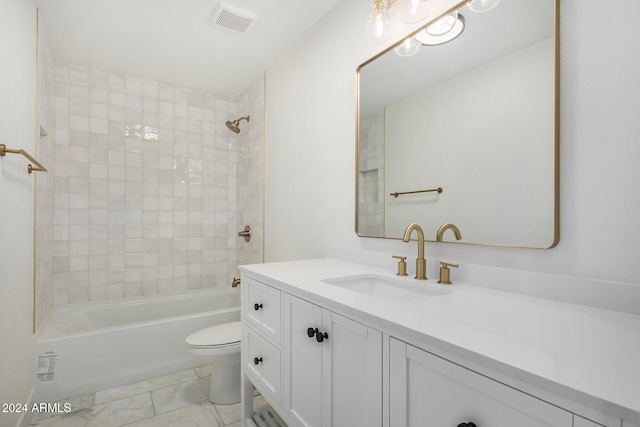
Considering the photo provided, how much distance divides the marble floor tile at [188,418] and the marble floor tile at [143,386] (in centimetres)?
38

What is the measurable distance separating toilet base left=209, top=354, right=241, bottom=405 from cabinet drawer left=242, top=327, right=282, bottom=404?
45cm

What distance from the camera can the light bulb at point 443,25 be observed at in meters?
1.26

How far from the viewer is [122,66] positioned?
2668 mm

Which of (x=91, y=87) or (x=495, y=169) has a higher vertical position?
(x=91, y=87)

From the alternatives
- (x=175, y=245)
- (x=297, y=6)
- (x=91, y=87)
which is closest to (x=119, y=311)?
(x=175, y=245)

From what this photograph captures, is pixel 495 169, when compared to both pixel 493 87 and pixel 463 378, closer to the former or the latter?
pixel 493 87

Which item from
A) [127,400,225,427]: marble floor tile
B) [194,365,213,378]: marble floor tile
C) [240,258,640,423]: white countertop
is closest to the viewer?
[240,258,640,423]: white countertop

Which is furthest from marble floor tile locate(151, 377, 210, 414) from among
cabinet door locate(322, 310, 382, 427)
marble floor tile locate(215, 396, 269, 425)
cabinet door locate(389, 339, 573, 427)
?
cabinet door locate(389, 339, 573, 427)

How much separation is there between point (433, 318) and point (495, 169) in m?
0.64

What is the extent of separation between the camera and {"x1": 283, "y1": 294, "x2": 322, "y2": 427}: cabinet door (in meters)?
1.04

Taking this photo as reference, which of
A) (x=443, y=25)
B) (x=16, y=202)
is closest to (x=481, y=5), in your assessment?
(x=443, y=25)

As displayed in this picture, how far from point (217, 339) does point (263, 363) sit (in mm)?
653

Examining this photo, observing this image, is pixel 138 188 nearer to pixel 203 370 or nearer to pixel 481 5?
pixel 203 370

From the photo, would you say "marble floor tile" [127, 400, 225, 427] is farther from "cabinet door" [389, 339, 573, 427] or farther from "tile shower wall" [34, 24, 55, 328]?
"cabinet door" [389, 339, 573, 427]
